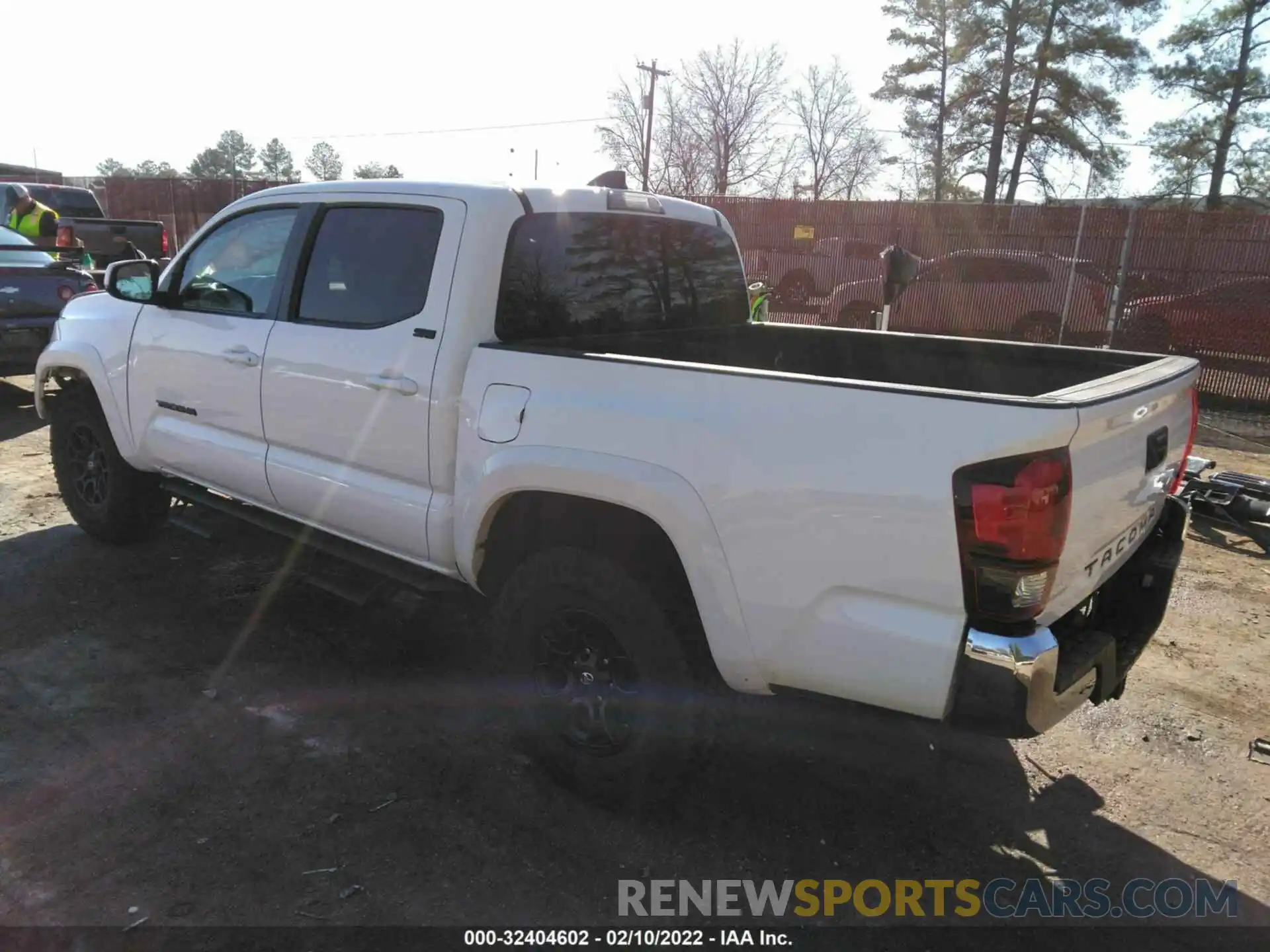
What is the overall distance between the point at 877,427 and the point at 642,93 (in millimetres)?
43968

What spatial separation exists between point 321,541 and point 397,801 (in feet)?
4.12

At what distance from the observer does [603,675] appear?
290cm

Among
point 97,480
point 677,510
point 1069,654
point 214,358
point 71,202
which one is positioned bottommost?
point 97,480

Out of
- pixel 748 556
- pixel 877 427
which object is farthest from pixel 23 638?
pixel 877 427

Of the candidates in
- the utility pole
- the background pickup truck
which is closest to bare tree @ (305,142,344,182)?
the utility pole

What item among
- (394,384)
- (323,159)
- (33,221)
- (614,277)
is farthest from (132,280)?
(323,159)

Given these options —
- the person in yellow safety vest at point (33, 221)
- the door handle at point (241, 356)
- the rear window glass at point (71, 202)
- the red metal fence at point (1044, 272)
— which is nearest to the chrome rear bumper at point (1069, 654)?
the door handle at point (241, 356)

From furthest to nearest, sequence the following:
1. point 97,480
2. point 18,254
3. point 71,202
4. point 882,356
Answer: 1. point 71,202
2. point 18,254
3. point 97,480
4. point 882,356

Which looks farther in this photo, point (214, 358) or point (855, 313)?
point (855, 313)

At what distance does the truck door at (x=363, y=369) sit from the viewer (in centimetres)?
319

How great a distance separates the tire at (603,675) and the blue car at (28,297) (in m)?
6.96

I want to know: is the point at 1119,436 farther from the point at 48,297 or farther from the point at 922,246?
the point at 922,246

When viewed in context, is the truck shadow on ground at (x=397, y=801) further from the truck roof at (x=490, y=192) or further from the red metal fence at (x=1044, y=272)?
the red metal fence at (x=1044, y=272)

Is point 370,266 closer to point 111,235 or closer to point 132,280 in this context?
point 132,280
